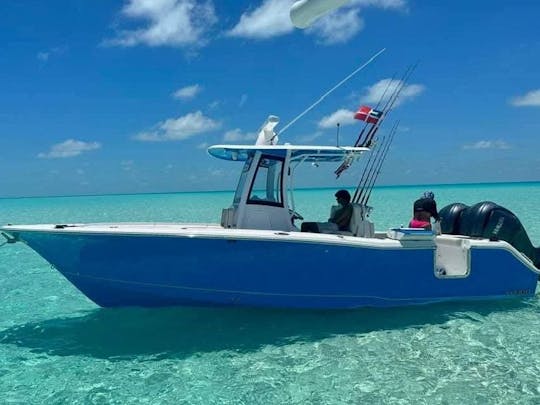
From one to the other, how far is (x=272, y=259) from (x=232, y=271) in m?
0.59

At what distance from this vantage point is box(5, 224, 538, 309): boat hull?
7.42 m

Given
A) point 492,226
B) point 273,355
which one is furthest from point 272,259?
point 492,226

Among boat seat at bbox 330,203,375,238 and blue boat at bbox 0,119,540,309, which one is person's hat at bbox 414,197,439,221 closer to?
blue boat at bbox 0,119,540,309

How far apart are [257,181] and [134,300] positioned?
2607 millimetres

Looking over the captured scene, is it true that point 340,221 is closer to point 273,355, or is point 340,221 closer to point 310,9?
point 273,355

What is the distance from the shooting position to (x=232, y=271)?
7.55m

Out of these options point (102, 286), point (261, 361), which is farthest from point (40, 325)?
point (261, 361)

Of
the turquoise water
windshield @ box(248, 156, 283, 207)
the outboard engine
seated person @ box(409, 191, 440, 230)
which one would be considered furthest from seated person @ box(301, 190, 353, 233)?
the outboard engine

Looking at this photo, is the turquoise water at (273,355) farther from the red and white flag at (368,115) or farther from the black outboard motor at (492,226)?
the red and white flag at (368,115)

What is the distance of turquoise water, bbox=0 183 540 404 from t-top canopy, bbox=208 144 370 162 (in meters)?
2.50

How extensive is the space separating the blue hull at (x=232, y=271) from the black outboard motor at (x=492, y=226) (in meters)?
1.83

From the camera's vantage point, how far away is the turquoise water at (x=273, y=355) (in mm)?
5762

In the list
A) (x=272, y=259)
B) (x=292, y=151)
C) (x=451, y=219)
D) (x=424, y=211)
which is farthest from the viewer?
(x=451, y=219)

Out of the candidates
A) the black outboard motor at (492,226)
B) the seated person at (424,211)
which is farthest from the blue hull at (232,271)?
the black outboard motor at (492,226)
